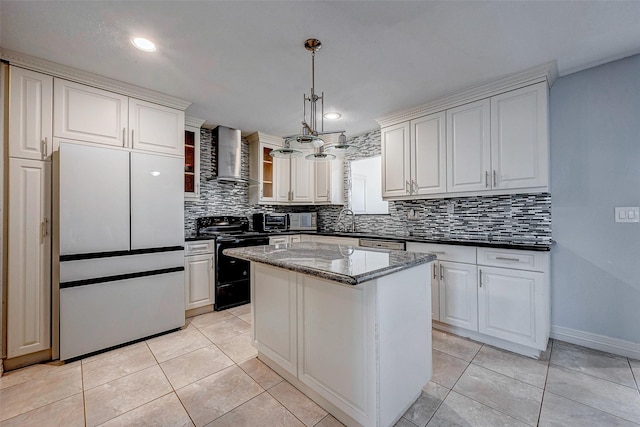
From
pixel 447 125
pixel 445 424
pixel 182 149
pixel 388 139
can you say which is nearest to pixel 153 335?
pixel 182 149

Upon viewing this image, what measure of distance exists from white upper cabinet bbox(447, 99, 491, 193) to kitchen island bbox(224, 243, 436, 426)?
4.48 ft

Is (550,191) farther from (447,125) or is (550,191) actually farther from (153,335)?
(153,335)

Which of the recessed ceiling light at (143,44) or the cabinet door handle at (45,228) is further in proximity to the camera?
the cabinet door handle at (45,228)

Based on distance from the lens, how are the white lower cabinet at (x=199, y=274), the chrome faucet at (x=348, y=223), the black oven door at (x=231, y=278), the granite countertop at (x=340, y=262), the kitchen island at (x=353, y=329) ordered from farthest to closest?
the chrome faucet at (x=348, y=223), the black oven door at (x=231, y=278), the white lower cabinet at (x=199, y=274), the kitchen island at (x=353, y=329), the granite countertop at (x=340, y=262)

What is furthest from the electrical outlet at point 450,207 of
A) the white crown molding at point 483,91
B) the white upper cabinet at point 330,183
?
the white upper cabinet at point 330,183

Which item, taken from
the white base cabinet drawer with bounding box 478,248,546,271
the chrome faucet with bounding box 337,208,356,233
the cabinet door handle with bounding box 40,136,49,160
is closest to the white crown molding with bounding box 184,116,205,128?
the cabinet door handle with bounding box 40,136,49,160

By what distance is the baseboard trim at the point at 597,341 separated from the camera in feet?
7.09

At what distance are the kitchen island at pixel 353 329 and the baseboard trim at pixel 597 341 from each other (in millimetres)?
1598

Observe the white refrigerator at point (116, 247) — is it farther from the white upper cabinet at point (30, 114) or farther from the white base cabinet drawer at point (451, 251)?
the white base cabinet drawer at point (451, 251)

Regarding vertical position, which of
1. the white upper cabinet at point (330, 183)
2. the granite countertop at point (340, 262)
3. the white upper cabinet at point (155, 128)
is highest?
the white upper cabinet at point (155, 128)

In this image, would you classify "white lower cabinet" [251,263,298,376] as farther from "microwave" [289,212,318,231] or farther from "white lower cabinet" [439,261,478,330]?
"microwave" [289,212,318,231]

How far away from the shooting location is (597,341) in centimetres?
229

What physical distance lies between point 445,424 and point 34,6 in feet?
11.0

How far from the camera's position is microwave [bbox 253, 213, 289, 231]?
4.02m
